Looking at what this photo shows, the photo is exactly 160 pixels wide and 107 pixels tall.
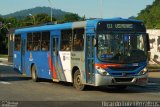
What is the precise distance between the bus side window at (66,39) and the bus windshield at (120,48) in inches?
100

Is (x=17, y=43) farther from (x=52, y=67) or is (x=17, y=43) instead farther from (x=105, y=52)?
(x=105, y=52)

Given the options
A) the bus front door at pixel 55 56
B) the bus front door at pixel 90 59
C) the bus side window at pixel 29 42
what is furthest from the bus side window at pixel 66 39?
the bus side window at pixel 29 42

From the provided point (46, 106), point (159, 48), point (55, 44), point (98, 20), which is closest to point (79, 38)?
point (98, 20)

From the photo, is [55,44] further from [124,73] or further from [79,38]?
[124,73]

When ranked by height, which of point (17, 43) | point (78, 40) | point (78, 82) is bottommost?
point (78, 82)

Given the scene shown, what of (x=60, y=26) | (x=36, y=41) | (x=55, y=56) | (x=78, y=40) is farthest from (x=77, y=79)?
(x=36, y=41)

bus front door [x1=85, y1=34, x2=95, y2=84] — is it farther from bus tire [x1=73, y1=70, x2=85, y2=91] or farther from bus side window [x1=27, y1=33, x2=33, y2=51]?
bus side window [x1=27, y1=33, x2=33, y2=51]

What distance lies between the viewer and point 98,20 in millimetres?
19047

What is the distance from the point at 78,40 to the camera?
66.1ft

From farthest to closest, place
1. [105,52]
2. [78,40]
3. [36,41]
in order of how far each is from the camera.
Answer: [36,41]
[78,40]
[105,52]

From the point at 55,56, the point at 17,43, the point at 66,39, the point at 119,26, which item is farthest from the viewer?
the point at 17,43

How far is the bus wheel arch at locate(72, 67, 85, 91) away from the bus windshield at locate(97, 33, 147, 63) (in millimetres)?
1711

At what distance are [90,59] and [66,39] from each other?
2497mm

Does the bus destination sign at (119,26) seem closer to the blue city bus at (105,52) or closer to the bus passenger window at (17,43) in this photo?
the blue city bus at (105,52)
